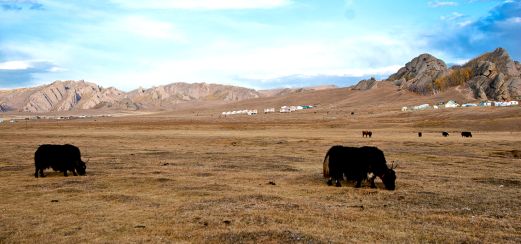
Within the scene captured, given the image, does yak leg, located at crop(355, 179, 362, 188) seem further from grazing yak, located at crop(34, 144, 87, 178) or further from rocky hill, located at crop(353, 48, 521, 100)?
rocky hill, located at crop(353, 48, 521, 100)

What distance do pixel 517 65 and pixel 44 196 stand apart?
18465 centimetres

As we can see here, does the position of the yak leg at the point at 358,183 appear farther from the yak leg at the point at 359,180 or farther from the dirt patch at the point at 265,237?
the dirt patch at the point at 265,237

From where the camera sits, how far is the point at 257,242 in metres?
10.1

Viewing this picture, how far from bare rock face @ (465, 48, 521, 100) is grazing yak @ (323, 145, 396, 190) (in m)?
135

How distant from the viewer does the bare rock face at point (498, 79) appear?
138750 mm

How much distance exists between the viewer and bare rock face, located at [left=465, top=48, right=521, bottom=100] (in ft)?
455

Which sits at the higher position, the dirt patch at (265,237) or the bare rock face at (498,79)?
the bare rock face at (498,79)

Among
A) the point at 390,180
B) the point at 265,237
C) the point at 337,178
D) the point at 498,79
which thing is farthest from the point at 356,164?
the point at 498,79

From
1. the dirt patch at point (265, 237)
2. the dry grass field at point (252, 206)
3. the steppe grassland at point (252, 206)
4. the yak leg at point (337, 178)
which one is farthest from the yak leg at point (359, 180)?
the dirt patch at point (265, 237)

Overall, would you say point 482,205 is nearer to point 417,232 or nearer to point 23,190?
point 417,232

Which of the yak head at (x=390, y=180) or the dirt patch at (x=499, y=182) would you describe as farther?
the dirt patch at (x=499, y=182)

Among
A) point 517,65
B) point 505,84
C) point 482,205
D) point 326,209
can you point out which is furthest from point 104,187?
point 517,65

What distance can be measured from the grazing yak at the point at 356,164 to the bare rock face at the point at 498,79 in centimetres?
13451

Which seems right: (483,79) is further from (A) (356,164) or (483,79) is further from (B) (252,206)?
(B) (252,206)
